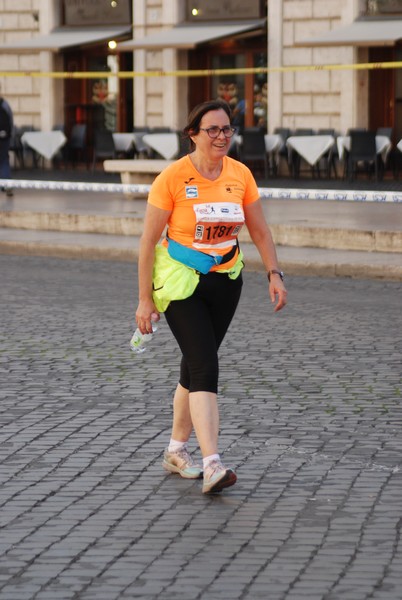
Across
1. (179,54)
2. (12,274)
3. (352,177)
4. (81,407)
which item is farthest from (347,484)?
(179,54)

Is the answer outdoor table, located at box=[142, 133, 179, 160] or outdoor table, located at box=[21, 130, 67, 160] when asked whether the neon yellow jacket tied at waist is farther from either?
outdoor table, located at box=[21, 130, 67, 160]

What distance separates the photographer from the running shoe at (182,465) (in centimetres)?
647

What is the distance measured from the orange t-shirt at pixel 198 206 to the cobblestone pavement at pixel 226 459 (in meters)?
1.04

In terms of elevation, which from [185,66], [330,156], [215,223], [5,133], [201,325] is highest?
[185,66]

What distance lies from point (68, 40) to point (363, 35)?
25.8ft

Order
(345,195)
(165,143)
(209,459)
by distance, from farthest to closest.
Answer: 1. (165,143)
2. (345,195)
3. (209,459)

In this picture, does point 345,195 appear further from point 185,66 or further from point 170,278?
point 185,66

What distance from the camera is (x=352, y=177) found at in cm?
2456

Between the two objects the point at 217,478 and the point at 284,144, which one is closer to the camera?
the point at 217,478

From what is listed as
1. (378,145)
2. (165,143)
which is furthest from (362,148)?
(165,143)

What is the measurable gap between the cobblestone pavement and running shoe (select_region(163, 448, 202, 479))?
0.06 m

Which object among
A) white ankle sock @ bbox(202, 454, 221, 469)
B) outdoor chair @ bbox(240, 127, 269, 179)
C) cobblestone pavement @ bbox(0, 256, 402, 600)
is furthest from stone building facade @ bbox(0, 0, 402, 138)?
white ankle sock @ bbox(202, 454, 221, 469)

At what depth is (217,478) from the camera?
20.0ft

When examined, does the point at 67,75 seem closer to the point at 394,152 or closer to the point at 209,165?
the point at 394,152
